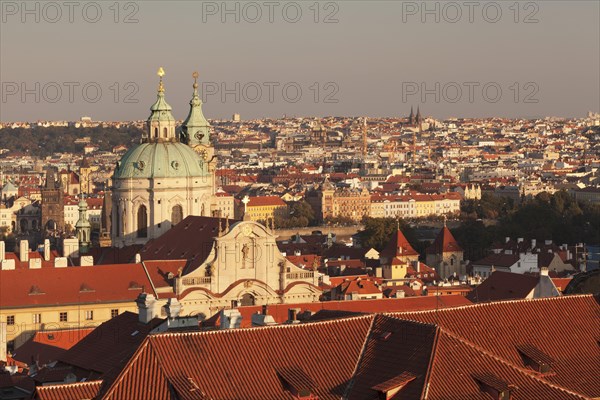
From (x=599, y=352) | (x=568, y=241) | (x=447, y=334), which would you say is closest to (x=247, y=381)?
(x=447, y=334)

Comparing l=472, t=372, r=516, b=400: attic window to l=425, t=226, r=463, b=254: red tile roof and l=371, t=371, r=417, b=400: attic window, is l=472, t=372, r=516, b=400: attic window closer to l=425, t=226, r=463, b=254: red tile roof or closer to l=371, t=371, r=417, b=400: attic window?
l=371, t=371, r=417, b=400: attic window

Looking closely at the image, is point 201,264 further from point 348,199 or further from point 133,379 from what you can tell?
point 348,199

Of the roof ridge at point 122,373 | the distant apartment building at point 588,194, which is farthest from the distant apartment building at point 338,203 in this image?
the roof ridge at point 122,373

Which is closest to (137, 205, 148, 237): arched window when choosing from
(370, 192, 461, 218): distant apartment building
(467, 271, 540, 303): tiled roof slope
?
(467, 271, 540, 303): tiled roof slope

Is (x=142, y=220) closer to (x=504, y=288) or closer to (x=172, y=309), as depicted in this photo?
(x=504, y=288)

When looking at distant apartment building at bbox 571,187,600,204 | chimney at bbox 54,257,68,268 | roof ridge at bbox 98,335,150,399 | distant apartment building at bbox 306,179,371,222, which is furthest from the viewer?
distant apartment building at bbox 306,179,371,222

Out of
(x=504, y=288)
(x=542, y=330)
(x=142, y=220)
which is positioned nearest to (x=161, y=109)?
(x=142, y=220)
